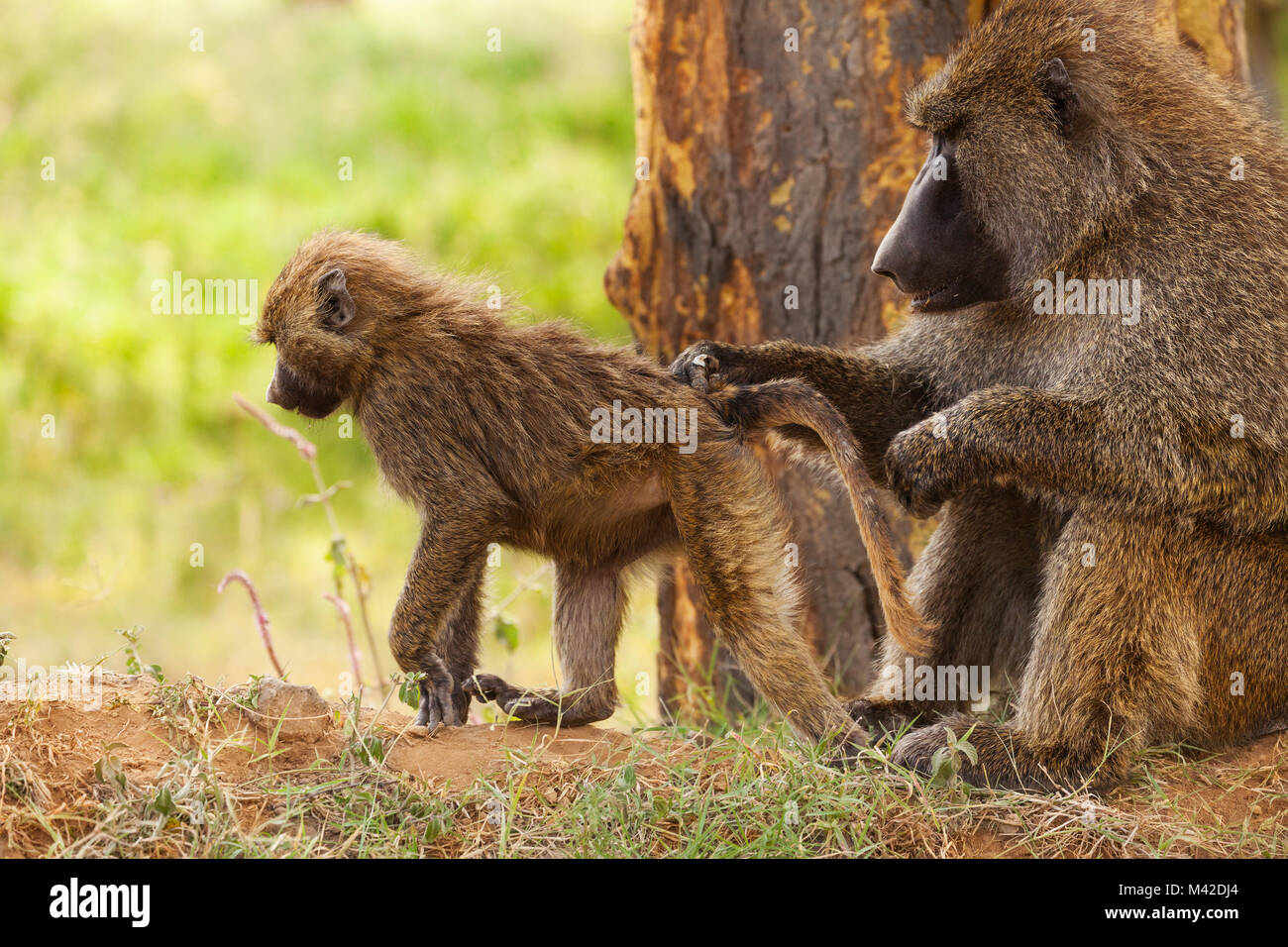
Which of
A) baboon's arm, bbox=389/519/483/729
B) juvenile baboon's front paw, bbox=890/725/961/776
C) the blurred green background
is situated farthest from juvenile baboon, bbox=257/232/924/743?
the blurred green background

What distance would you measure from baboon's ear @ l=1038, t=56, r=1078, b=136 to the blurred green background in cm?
318

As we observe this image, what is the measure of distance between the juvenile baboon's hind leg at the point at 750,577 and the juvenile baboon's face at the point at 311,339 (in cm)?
98

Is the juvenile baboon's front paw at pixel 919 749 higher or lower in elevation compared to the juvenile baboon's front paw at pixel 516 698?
lower

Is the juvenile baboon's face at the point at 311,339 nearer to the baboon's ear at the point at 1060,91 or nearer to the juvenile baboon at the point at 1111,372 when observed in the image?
the juvenile baboon at the point at 1111,372

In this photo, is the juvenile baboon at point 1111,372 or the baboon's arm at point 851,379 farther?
the baboon's arm at point 851,379

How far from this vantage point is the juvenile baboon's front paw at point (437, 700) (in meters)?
3.43

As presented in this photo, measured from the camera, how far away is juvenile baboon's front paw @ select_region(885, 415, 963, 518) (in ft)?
10.5

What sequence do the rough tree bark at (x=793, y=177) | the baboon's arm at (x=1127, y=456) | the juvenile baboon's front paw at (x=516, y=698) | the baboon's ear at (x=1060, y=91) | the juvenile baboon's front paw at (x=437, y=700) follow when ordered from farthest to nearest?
1. the rough tree bark at (x=793, y=177)
2. the juvenile baboon's front paw at (x=516, y=698)
3. the juvenile baboon's front paw at (x=437, y=700)
4. the baboon's ear at (x=1060, y=91)
5. the baboon's arm at (x=1127, y=456)

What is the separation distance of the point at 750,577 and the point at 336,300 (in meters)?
1.36

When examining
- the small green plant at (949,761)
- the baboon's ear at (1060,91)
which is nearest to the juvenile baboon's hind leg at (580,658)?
the small green plant at (949,761)

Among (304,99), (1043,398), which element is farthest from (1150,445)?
(304,99)

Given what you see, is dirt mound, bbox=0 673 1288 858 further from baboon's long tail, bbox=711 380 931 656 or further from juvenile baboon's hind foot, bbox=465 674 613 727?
baboon's long tail, bbox=711 380 931 656

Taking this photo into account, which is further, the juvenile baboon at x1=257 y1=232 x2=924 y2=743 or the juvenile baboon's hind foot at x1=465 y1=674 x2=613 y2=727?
the juvenile baboon's hind foot at x1=465 y1=674 x2=613 y2=727

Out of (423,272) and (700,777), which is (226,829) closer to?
(700,777)
